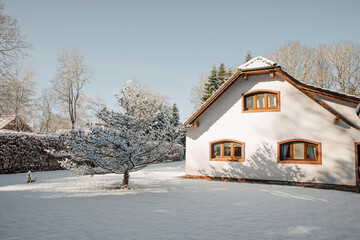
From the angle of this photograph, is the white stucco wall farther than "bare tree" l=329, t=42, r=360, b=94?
No

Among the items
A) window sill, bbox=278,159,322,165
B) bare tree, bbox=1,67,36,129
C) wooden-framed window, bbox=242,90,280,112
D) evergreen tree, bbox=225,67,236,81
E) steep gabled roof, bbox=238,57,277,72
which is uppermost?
evergreen tree, bbox=225,67,236,81

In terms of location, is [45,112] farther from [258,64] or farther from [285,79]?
[285,79]

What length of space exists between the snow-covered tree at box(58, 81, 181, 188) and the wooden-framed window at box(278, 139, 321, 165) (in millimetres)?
5566

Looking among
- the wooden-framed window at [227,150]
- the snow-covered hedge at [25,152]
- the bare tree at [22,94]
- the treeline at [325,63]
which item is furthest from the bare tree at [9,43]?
the treeline at [325,63]

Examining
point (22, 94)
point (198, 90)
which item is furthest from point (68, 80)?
point (198, 90)

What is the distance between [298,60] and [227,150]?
17754 mm

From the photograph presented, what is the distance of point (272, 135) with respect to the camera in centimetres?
1182

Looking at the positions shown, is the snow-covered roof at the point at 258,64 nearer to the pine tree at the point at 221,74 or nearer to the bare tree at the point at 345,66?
the bare tree at the point at 345,66

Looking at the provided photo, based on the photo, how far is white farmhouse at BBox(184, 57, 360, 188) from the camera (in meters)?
10.6

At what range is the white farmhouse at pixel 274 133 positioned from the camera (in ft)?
34.8

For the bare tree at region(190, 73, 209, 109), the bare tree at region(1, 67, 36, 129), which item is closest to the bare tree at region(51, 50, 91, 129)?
the bare tree at region(1, 67, 36, 129)

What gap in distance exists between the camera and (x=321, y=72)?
26109 mm

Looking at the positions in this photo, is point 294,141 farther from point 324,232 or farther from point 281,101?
point 324,232

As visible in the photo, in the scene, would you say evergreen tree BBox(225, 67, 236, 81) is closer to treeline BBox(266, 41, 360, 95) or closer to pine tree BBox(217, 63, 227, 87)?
pine tree BBox(217, 63, 227, 87)
